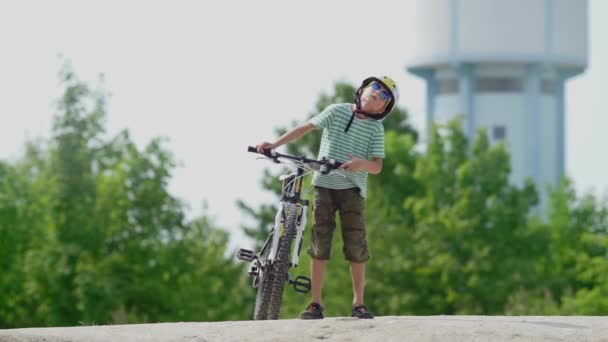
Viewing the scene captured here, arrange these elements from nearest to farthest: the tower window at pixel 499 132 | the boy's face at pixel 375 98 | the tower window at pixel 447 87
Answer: the boy's face at pixel 375 98 → the tower window at pixel 447 87 → the tower window at pixel 499 132

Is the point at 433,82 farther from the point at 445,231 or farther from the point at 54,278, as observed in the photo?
the point at 54,278

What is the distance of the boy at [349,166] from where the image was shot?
34.2ft

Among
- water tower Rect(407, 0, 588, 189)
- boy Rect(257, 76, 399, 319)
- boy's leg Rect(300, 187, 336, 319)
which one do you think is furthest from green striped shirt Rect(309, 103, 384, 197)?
water tower Rect(407, 0, 588, 189)

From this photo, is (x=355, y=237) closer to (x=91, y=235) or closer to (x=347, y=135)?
(x=347, y=135)

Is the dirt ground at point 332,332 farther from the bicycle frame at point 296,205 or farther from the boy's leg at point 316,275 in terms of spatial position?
the bicycle frame at point 296,205

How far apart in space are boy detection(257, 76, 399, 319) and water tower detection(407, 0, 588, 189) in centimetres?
5252

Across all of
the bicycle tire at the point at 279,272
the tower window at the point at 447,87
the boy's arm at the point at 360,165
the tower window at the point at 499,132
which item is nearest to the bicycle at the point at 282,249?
the bicycle tire at the point at 279,272

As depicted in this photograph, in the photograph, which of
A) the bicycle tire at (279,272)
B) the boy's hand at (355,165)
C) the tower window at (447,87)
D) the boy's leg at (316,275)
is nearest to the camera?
the boy's hand at (355,165)

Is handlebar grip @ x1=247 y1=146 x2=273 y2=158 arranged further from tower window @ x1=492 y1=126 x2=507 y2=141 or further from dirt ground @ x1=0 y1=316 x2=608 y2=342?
tower window @ x1=492 y1=126 x2=507 y2=141

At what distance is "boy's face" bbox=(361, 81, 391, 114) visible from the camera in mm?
10398

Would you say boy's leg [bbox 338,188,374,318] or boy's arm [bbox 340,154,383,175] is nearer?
boy's arm [bbox 340,154,383,175]

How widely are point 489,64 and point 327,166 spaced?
5691 centimetres

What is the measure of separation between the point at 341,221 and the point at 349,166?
0.57 m

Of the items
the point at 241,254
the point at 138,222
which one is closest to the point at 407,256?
the point at 138,222
